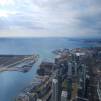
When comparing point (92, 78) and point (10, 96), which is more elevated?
point (92, 78)

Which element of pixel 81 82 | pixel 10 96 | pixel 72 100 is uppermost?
pixel 81 82

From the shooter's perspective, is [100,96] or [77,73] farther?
[77,73]

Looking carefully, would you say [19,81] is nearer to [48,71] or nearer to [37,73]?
[37,73]

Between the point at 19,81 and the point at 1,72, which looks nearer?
the point at 19,81

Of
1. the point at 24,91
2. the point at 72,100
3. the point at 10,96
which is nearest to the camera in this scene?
the point at 72,100

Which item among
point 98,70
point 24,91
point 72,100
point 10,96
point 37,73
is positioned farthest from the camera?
point 37,73

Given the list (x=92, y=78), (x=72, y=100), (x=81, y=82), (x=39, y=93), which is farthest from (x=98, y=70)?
(x=39, y=93)

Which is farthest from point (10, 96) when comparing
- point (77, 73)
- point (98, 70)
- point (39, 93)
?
point (98, 70)

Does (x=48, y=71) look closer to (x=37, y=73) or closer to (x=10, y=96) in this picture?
(x=37, y=73)

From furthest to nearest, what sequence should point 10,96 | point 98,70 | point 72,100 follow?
point 98,70 → point 10,96 → point 72,100
